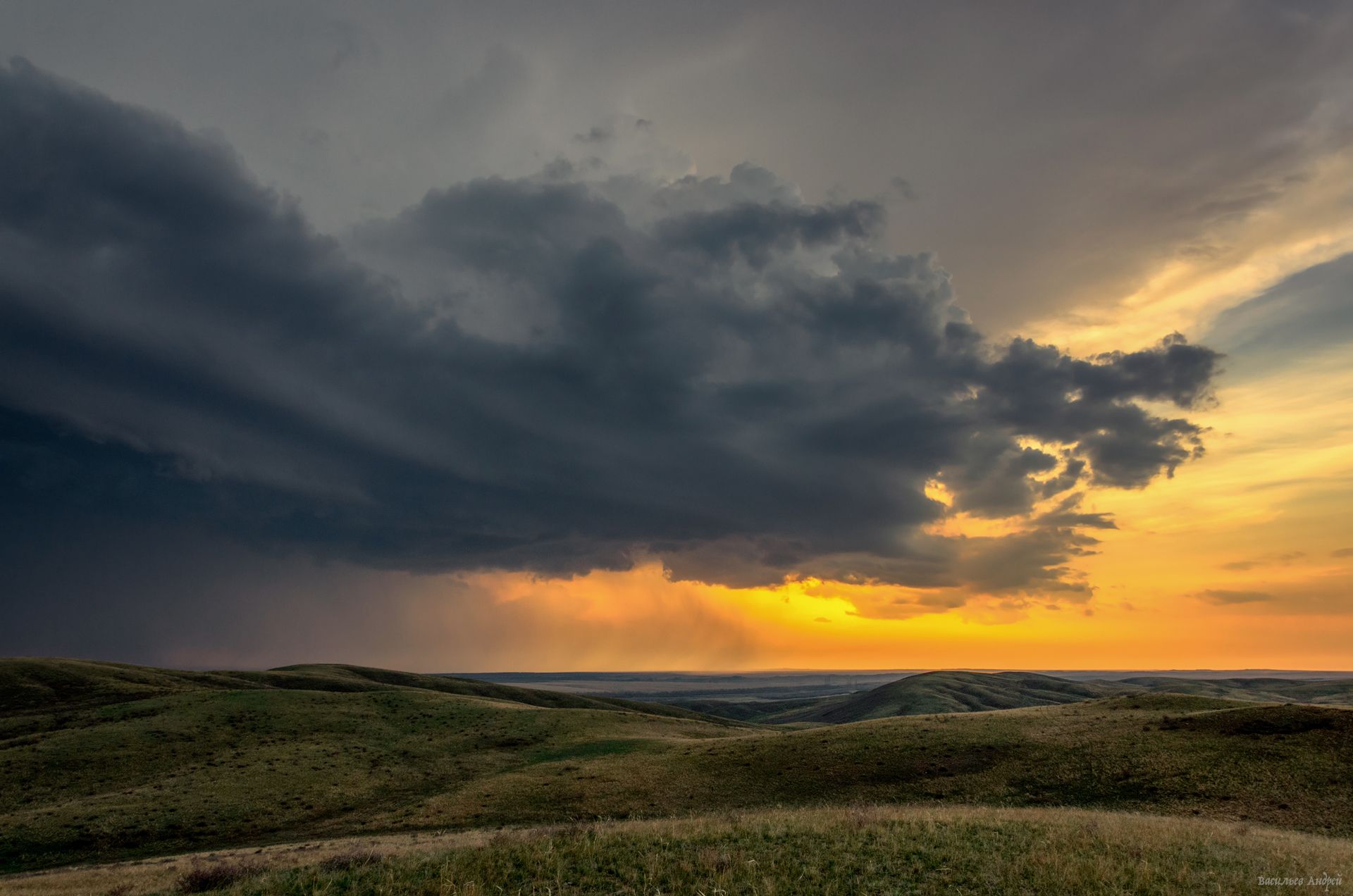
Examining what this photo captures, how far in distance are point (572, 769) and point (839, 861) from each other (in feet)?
151

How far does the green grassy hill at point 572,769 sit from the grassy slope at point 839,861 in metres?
17.8

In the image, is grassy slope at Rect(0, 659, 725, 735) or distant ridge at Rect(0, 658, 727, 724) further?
distant ridge at Rect(0, 658, 727, 724)

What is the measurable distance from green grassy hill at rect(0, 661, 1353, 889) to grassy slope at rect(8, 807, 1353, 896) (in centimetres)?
1781

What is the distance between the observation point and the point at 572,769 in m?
59.5

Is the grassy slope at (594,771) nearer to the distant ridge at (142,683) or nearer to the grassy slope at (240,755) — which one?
the grassy slope at (240,755)

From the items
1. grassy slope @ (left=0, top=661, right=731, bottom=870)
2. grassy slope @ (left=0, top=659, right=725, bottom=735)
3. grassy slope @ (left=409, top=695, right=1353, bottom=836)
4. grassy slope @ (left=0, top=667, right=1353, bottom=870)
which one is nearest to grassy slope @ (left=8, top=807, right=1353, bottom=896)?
grassy slope @ (left=409, top=695, right=1353, bottom=836)

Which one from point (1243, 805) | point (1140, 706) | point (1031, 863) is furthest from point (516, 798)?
point (1140, 706)

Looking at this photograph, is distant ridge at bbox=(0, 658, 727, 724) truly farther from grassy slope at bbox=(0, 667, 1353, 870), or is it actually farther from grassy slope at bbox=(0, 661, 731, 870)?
grassy slope at bbox=(0, 667, 1353, 870)

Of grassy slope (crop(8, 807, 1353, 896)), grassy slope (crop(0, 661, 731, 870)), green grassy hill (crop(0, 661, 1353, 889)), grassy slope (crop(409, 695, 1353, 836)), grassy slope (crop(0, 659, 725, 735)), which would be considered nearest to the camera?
grassy slope (crop(8, 807, 1353, 896))

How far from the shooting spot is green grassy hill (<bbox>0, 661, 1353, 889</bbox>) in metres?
42.4

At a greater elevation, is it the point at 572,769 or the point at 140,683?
the point at 140,683

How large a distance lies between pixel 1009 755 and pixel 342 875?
160 ft

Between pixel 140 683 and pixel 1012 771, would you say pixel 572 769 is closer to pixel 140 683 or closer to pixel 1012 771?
pixel 1012 771

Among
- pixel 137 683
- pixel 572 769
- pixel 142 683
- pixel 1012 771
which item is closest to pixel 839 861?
pixel 1012 771
